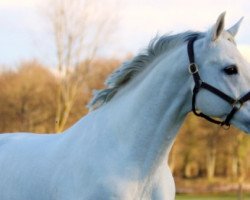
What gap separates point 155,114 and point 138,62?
0.50m

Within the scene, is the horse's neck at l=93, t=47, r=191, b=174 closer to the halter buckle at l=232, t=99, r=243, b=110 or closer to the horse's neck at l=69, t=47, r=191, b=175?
the horse's neck at l=69, t=47, r=191, b=175

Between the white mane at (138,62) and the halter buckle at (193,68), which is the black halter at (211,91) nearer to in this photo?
the halter buckle at (193,68)

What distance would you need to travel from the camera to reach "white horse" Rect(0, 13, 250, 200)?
471 cm

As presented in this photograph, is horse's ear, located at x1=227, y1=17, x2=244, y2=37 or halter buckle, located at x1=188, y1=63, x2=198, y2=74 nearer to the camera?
halter buckle, located at x1=188, y1=63, x2=198, y2=74

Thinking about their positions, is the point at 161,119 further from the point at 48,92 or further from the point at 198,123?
the point at 198,123

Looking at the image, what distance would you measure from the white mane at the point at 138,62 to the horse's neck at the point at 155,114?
124 mm

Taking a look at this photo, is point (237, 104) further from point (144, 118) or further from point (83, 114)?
point (83, 114)

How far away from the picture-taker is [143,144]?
16.1ft

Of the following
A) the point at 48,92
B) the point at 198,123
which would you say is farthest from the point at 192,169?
the point at 48,92

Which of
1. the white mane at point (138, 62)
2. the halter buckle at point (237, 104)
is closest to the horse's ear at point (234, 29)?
the white mane at point (138, 62)

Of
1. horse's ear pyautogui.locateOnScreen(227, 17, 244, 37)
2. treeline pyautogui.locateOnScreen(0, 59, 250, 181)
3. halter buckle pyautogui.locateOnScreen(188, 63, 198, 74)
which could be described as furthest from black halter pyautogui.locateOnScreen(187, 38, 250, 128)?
treeline pyautogui.locateOnScreen(0, 59, 250, 181)

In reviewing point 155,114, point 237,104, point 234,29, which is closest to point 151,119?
point 155,114

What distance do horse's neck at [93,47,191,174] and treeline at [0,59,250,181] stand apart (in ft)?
113

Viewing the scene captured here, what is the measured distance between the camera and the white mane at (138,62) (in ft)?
16.7
